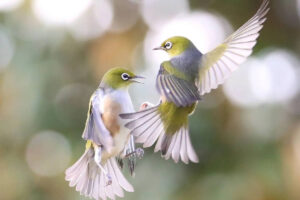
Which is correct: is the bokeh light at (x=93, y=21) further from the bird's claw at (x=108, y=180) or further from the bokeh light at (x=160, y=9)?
the bird's claw at (x=108, y=180)

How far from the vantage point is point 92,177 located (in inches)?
35.7

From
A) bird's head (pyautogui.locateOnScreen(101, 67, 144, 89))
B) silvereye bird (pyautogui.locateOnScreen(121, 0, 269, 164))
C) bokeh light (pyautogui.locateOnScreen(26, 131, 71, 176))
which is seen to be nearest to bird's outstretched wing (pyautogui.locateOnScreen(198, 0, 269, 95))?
silvereye bird (pyautogui.locateOnScreen(121, 0, 269, 164))

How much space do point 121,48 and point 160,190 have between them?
132 centimetres

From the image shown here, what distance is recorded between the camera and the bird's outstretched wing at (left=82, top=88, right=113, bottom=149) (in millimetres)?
786

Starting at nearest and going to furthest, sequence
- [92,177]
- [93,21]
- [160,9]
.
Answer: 1. [92,177]
2. [160,9]
3. [93,21]

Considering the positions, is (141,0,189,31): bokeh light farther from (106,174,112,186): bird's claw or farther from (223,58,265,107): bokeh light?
(106,174,112,186): bird's claw

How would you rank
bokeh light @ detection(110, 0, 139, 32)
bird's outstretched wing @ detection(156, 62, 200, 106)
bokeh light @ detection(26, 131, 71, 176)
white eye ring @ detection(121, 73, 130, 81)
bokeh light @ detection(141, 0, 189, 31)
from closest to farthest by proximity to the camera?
1. bird's outstretched wing @ detection(156, 62, 200, 106)
2. white eye ring @ detection(121, 73, 130, 81)
3. bokeh light @ detection(141, 0, 189, 31)
4. bokeh light @ detection(110, 0, 139, 32)
5. bokeh light @ detection(26, 131, 71, 176)

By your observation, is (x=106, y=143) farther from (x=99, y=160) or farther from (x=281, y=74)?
(x=281, y=74)

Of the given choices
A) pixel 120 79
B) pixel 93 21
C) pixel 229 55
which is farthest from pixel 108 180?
pixel 93 21

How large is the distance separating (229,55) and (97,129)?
0.27 metres

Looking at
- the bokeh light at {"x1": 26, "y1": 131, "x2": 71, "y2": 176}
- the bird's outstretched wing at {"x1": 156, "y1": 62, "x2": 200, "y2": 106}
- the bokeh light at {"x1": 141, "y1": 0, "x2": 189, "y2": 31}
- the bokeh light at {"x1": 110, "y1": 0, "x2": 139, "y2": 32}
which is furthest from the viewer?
the bokeh light at {"x1": 26, "y1": 131, "x2": 71, "y2": 176}

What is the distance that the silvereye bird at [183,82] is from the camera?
79 centimetres

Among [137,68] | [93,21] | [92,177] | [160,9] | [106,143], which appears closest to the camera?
[106,143]

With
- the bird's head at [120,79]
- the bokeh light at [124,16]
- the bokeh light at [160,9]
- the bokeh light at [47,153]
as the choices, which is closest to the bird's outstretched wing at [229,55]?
the bird's head at [120,79]
